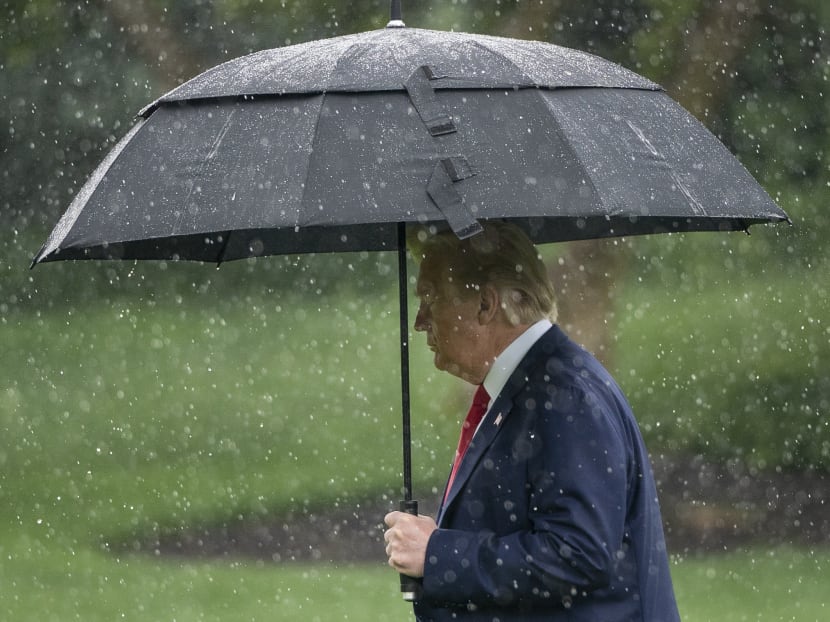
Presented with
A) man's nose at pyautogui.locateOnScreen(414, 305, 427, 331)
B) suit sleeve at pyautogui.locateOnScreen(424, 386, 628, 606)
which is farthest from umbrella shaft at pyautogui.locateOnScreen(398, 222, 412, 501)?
suit sleeve at pyautogui.locateOnScreen(424, 386, 628, 606)

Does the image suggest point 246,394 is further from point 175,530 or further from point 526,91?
point 526,91

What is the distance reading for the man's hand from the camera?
3.03m

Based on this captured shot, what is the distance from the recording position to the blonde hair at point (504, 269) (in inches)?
123

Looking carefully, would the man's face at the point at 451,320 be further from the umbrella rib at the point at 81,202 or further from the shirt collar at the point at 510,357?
the umbrella rib at the point at 81,202

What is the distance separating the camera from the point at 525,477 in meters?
2.94

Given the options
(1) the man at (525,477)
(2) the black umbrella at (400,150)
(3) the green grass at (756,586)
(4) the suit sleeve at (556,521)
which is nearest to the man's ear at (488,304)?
(1) the man at (525,477)

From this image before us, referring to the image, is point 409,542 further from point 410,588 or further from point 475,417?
point 475,417

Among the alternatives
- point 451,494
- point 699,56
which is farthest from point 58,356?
point 451,494

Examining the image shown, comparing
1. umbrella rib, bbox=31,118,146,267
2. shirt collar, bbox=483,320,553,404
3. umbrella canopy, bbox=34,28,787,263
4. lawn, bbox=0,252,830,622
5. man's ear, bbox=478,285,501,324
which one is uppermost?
umbrella canopy, bbox=34,28,787,263

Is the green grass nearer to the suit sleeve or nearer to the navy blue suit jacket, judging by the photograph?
the navy blue suit jacket

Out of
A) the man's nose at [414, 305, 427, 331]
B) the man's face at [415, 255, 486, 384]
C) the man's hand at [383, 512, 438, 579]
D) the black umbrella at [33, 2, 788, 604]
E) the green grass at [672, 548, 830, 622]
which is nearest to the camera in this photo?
the black umbrella at [33, 2, 788, 604]

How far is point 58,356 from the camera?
15.6 metres

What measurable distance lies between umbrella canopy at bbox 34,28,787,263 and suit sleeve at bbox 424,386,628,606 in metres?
0.42

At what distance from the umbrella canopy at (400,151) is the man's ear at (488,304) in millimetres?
326
